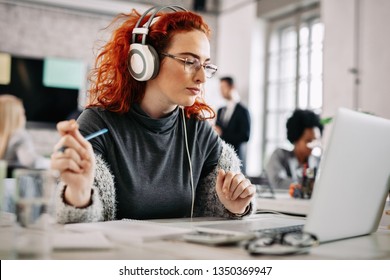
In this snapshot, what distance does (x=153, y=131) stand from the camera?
1229 millimetres

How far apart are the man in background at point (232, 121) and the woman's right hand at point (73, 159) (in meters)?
3.50

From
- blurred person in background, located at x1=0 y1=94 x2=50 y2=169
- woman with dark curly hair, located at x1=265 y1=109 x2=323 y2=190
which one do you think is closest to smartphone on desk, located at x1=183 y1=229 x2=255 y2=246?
woman with dark curly hair, located at x1=265 y1=109 x2=323 y2=190

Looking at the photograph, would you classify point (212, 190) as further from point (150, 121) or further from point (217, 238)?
point (217, 238)

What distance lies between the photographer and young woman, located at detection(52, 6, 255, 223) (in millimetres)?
1121

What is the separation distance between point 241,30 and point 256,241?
4.87m

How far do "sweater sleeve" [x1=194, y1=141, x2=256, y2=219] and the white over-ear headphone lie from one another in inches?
11.8

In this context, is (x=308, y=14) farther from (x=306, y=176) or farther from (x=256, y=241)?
(x=256, y=241)

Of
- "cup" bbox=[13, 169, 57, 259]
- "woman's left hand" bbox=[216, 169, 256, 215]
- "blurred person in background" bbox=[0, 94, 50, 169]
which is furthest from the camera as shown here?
"blurred person in background" bbox=[0, 94, 50, 169]

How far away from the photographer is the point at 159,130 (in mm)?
1235

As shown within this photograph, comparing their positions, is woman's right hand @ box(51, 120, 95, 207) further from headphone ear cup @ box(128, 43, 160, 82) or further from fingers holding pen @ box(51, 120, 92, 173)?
headphone ear cup @ box(128, 43, 160, 82)

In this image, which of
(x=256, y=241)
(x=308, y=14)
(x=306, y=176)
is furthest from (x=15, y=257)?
(x=308, y=14)

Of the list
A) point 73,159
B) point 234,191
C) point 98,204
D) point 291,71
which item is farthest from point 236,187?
point 291,71

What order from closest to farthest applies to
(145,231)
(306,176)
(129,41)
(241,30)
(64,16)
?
1. (145,231)
2. (129,41)
3. (306,176)
4. (64,16)
5. (241,30)
